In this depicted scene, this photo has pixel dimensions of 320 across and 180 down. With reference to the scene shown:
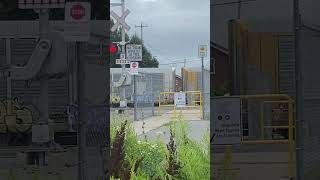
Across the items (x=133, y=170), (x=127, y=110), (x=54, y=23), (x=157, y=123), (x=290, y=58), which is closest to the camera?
(x=54, y=23)

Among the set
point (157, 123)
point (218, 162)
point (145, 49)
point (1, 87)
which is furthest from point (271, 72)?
point (157, 123)

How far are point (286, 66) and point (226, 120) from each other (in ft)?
2.54

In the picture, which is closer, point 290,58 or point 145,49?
point 290,58

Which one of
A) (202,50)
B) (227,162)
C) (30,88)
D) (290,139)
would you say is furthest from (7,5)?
(290,139)

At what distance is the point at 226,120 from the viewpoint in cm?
483

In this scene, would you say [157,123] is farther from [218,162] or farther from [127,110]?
[218,162]

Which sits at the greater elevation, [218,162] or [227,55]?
[227,55]

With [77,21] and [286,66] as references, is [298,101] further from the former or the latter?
[77,21]

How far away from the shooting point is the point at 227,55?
4840 millimetres

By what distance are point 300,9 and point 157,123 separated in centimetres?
470

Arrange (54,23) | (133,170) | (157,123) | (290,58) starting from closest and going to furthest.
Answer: (54,23), (290,58), (133,170), (157,123)

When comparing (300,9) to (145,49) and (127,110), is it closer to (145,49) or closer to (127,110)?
(145,49)

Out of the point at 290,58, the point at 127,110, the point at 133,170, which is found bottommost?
the point at 133,170

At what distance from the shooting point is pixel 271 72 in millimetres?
4973
